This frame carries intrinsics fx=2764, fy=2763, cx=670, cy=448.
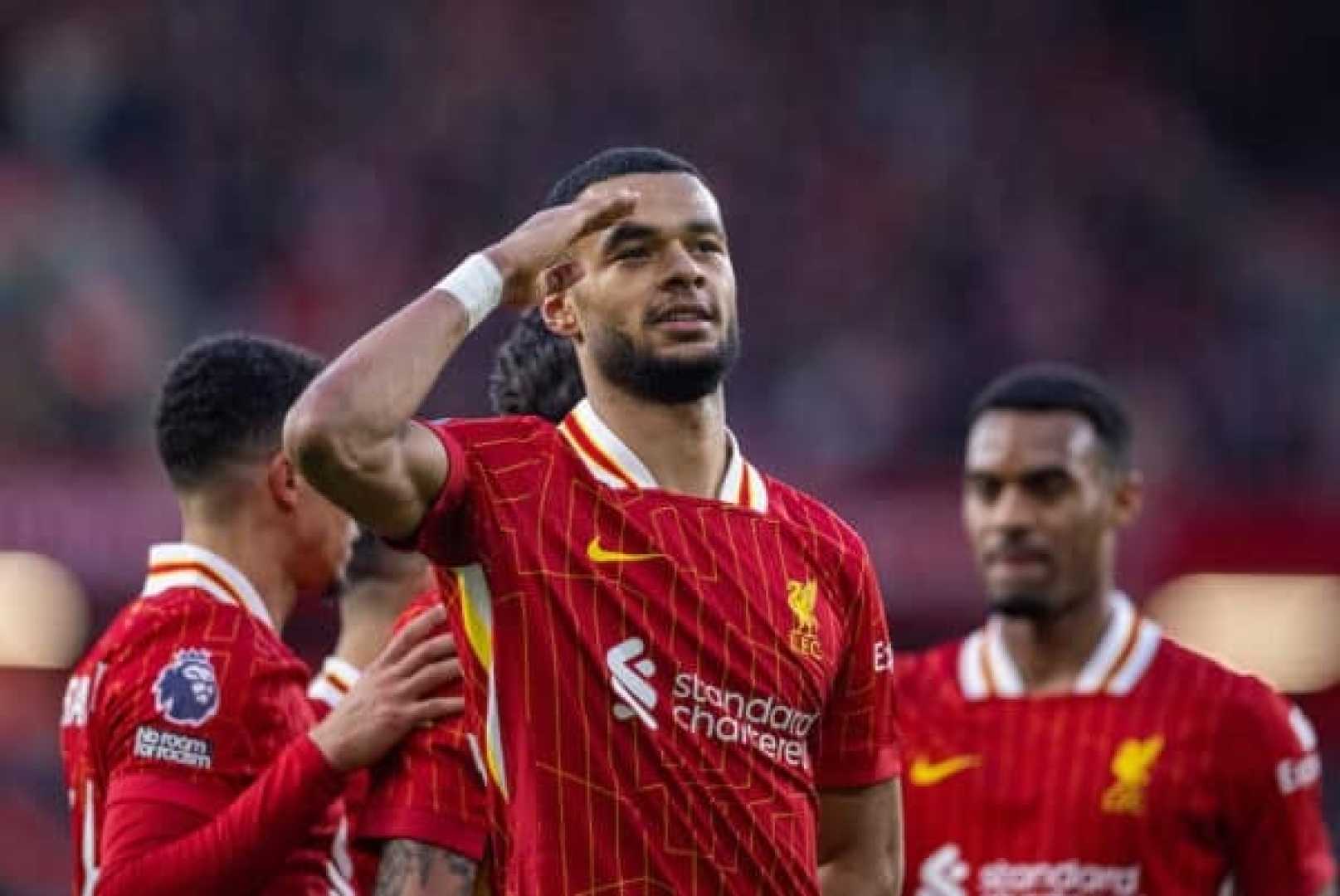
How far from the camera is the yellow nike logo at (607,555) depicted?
3.93 meters

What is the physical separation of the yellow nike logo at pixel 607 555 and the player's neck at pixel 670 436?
171mm

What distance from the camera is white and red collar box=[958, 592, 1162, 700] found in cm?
626

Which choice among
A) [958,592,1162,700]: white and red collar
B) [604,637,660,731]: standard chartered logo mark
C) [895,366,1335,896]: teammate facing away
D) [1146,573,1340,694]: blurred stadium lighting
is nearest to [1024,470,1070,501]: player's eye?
[895,366,1335,896]: teammate facing away

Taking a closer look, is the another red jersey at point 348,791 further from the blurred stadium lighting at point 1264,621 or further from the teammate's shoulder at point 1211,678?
the blurred stadium lighting at point 1264,621

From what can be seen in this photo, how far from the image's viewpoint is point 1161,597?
12039mm

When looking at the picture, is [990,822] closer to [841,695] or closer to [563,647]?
[841,695]

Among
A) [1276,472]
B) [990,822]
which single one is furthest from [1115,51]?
[990,822]

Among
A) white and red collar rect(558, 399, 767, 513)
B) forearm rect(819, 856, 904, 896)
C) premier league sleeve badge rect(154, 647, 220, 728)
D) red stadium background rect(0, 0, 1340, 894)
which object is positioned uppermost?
red stadium background rect(0, 0, 1340, 894)

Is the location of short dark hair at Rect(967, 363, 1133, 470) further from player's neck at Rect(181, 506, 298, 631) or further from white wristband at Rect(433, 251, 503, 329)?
white wristband at Rect(433, 251, 503, 329)

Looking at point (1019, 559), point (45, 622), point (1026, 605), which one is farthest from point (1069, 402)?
point (45, 622)

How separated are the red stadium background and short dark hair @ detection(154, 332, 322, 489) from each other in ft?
22.6

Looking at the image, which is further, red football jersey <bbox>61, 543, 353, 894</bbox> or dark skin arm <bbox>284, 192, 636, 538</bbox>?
red football jersey <bbox>61, 543, 353, 894</bbox>

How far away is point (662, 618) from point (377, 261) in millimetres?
10829

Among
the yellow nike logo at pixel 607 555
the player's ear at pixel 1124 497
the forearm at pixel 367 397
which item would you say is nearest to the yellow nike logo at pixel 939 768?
the player's ear at pixel 1124 497
